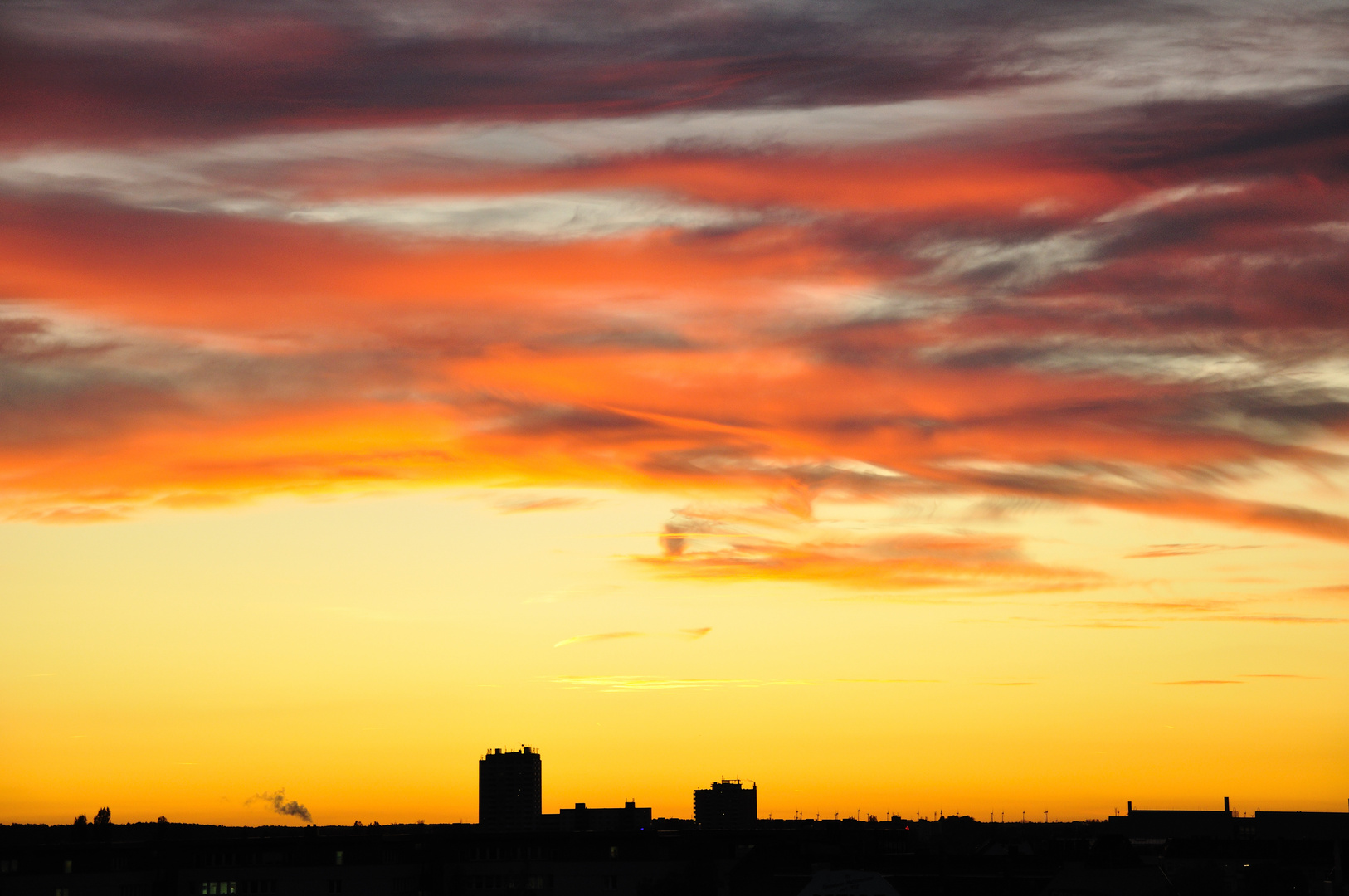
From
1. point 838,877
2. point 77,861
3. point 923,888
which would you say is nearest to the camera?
point 838,877

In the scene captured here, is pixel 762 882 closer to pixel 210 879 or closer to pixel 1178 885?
pixel 1178 885

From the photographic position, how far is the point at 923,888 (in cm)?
15988

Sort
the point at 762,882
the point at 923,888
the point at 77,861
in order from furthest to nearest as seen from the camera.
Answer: the point at 762,882
the point at 77,861
the point at 923,888

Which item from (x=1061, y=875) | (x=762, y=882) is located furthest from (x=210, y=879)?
(x=1061, y=875)

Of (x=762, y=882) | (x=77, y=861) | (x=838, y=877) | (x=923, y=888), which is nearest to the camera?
(x=838, y=877)

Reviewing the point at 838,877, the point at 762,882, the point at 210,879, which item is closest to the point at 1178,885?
the point at 762,882

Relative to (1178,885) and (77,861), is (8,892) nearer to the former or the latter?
(77,861)

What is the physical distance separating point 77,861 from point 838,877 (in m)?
95.1

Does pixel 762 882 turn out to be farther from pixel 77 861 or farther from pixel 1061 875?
pixel 77 861

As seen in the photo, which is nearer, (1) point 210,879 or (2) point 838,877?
(2) point 838,877

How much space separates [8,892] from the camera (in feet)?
552

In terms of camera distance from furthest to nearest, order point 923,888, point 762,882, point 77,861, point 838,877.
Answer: point 762,882
point 77,861
point 923,888
point 838,877

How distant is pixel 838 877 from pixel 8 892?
9442 centimetres

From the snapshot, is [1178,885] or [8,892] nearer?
[8,892]
